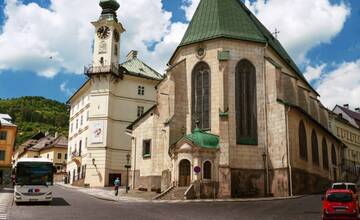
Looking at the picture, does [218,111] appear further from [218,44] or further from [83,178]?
Result: [83,178]

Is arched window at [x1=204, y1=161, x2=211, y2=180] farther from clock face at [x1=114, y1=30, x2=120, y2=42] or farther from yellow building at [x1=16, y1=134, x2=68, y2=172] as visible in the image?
yellow building at [x1=16, y1=134, x2=68, y2=172]

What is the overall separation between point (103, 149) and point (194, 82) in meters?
18.1

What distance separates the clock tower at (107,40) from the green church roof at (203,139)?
2158cm

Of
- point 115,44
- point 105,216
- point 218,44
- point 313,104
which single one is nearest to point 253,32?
point 218,44

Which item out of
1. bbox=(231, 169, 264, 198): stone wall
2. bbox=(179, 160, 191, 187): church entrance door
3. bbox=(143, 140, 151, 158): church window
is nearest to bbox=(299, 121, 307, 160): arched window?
bbox=(231, 169, 264, 198): stone wall

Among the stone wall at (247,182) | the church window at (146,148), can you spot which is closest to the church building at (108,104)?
the church window at (146,148)

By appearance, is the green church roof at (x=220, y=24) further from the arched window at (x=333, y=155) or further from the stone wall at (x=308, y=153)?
the arched window at (x=333, y=155)

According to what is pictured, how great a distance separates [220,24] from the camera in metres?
39.8

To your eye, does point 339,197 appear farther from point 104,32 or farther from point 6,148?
point 6,148

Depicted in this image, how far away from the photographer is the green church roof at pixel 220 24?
39.3 metres

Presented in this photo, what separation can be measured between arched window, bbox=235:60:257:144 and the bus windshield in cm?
1656

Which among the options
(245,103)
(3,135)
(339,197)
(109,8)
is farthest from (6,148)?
(339,197)

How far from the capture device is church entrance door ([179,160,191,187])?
34.6m

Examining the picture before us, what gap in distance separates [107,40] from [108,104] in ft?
27.4
